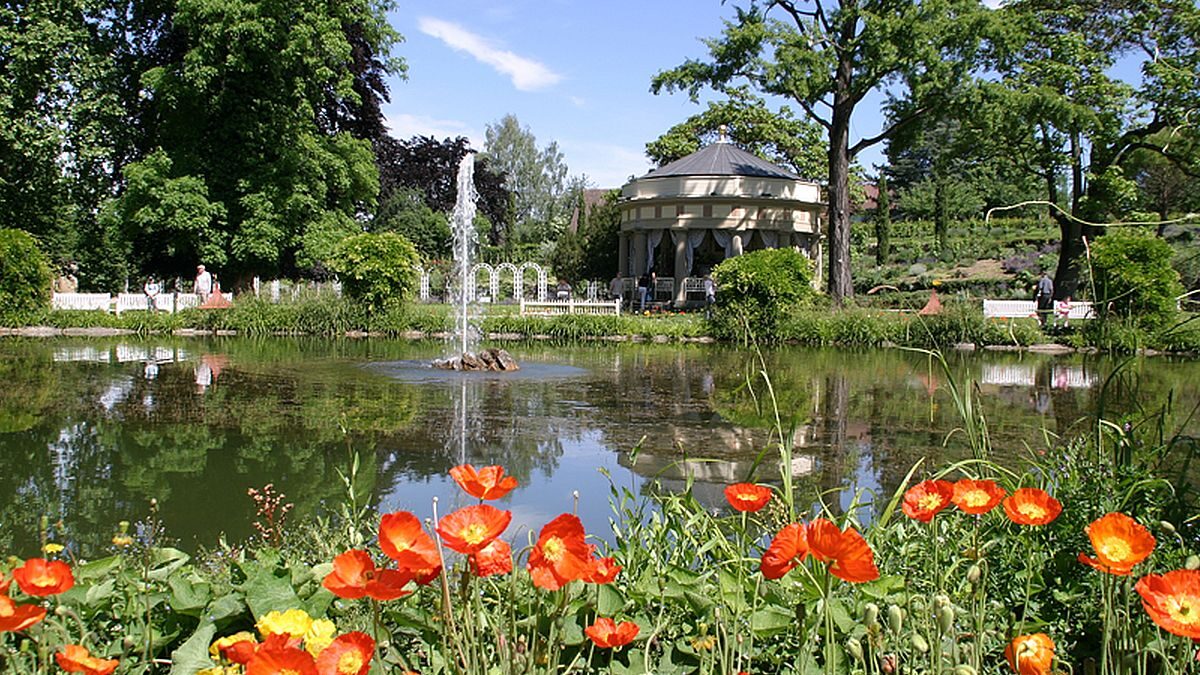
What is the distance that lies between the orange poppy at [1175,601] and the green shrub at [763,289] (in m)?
18.1

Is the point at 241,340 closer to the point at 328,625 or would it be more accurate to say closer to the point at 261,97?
the point at 261,97

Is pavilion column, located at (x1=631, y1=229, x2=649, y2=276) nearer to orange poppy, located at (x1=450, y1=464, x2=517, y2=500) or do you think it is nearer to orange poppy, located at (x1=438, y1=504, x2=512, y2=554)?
orange poppy, located at (x1=450, y1=464, x2=517, y2=500)

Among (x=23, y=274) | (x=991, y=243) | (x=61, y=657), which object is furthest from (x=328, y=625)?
(x=991, y=243)

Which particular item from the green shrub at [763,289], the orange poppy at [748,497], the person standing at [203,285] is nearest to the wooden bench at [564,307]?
the green shrub at [763,289]

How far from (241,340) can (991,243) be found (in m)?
32.5

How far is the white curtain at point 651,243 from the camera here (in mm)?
31969

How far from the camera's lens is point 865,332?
19.7 metres

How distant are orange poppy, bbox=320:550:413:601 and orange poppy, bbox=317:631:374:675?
62mm

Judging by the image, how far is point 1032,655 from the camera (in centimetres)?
135

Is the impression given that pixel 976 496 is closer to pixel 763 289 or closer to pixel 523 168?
pixel 763 289

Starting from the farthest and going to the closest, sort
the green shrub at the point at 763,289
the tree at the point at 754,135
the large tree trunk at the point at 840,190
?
the tree at the point at 754,135 → the large tree trunk at the point at 840,190 → the green shrub at the point at 763,289

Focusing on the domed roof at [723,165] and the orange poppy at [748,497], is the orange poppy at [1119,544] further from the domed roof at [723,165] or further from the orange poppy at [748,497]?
the domed roof at [723,165]

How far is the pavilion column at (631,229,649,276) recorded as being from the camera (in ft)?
106

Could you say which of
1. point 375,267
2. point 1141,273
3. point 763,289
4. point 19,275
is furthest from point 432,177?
point 1141,273
